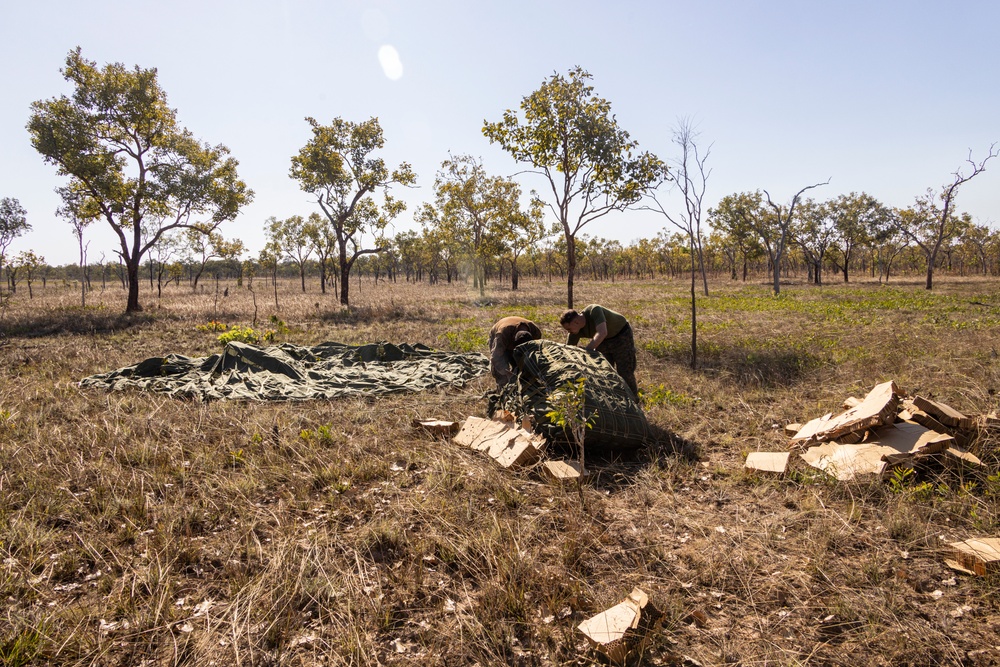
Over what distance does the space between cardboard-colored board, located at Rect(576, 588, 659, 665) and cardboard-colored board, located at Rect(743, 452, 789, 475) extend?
7.27 ft

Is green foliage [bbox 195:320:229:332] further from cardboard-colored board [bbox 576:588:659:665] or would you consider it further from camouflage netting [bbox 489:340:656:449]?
cardboard-colored board [bbox 576:588:659:665]

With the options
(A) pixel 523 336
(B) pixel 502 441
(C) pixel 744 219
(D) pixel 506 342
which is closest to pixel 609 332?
(A) pixel 523 336

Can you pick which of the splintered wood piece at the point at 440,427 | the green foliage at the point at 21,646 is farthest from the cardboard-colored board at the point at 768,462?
the green foliage at the point at 21,646

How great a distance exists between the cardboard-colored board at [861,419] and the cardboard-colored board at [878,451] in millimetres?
121

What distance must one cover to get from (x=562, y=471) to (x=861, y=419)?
2696 mm

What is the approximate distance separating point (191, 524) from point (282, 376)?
4481 mm

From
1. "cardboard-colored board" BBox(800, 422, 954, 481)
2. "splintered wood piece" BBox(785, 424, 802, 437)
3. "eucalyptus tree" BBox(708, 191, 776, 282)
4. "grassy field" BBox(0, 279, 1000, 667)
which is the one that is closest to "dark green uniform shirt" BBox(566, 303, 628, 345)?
"grassy field" BBox(0, 279, 1000, 667)

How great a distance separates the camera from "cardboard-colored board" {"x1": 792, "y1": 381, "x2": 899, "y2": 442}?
4.14 meters

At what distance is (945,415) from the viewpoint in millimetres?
4043

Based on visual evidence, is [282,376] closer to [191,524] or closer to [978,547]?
[191,524]

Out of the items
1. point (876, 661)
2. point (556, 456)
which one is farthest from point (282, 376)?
point (876, 661)

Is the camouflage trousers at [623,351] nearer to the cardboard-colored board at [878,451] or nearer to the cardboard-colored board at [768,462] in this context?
the cardboard-colored board at [768,462]

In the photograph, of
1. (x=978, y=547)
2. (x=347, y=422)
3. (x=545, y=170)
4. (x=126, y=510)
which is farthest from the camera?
(x=545, y=170)

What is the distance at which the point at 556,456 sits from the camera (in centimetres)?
470
